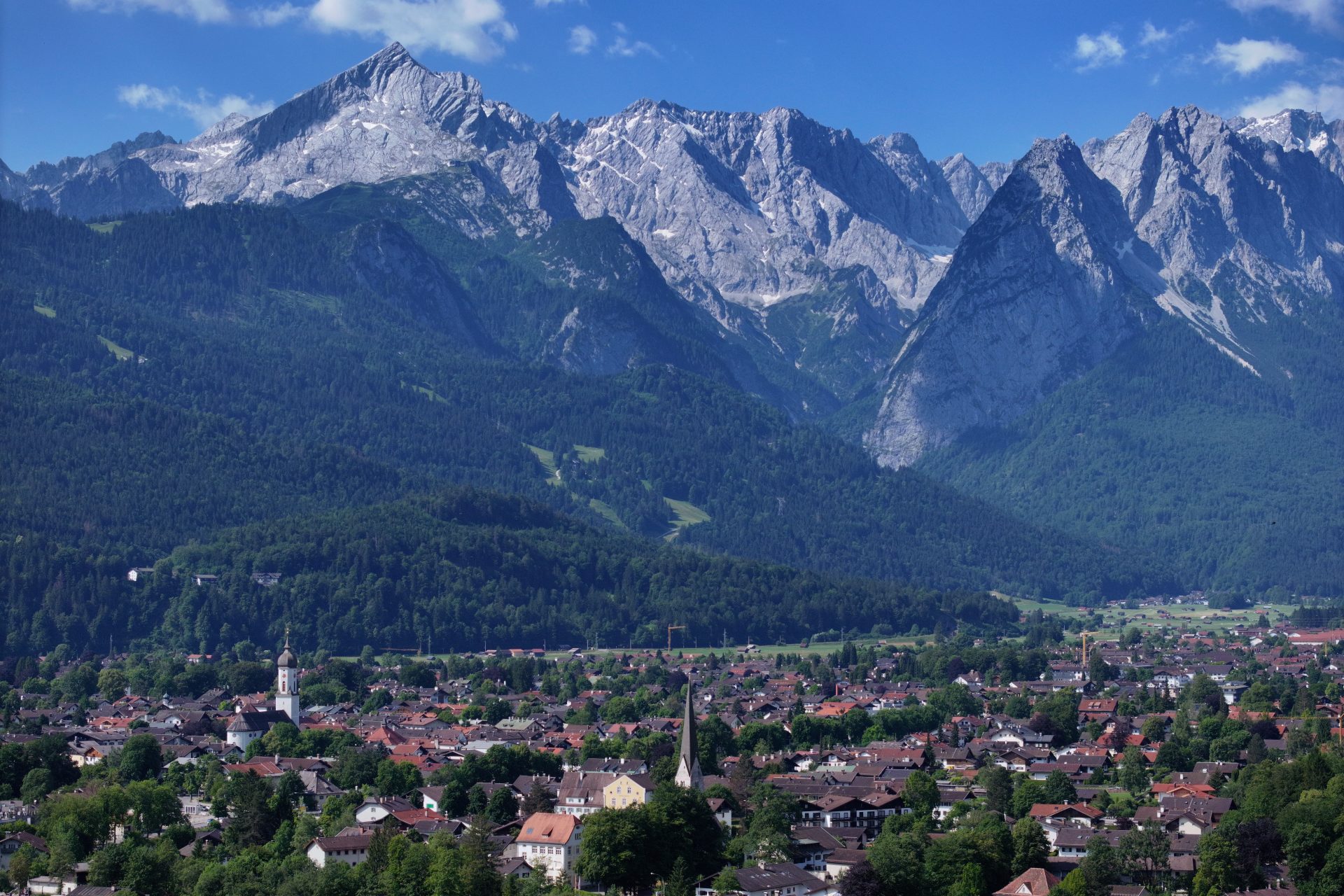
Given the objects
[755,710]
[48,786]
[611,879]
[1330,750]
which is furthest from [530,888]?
[755,710]

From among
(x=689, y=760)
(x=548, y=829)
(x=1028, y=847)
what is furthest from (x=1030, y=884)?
(x=689, y=760)

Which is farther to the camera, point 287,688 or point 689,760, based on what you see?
point 287,688

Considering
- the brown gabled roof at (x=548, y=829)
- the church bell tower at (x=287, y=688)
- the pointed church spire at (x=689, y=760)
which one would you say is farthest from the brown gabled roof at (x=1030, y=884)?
the church bell tower at (x=287, y=688)

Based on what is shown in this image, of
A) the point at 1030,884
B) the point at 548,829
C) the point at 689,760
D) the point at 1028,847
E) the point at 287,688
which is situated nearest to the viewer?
the point at 1030,884

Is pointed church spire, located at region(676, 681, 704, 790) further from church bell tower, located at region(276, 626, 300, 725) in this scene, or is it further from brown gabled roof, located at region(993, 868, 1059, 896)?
church bell tower, located at region(276, 626, 300, 725)

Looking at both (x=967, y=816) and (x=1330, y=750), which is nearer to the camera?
(x=967, y=816)

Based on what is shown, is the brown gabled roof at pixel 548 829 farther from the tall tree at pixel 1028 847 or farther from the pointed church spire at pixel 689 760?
the tall tree at pixel 1028 847

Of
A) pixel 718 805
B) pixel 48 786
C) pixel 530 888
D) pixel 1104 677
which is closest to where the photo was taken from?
pixel 530 888

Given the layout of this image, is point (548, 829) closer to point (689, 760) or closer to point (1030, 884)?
point (689, 760)

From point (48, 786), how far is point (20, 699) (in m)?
46.9

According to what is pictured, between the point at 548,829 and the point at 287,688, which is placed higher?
the point at 287,688

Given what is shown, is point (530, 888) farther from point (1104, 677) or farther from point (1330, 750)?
point (1104, 677)

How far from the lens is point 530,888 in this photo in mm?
89062

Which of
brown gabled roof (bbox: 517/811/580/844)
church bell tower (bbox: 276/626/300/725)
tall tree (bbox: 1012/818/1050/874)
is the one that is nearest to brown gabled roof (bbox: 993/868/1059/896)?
tall tree (bbox: 1012/818/1050/874)
